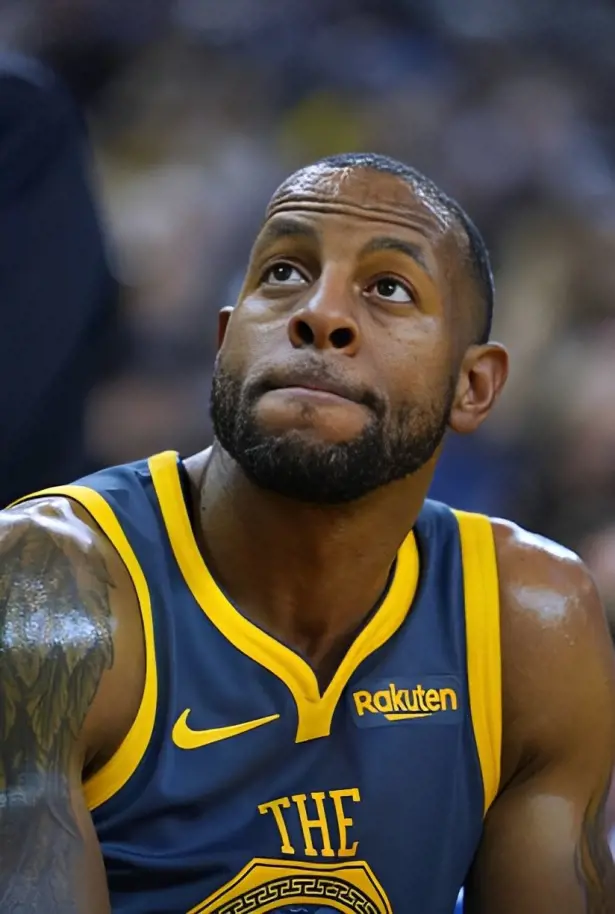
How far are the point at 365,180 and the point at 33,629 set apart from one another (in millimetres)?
508

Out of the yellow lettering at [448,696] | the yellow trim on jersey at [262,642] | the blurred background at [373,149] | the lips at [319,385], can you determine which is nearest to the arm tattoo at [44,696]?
the yellow trim on jersey at [262,642]

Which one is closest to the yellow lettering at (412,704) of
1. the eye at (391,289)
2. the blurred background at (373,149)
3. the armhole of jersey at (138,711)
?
the armhole of jersey at (138,711)

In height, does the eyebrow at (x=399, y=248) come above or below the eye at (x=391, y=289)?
above

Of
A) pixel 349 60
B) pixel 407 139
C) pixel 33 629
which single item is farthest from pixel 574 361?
pixel 33 629

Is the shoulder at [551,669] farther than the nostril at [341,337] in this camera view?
Yes

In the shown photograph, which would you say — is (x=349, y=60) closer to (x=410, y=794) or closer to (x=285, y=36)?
(x=285, y=36)

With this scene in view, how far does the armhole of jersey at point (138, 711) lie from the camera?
3.01 feet

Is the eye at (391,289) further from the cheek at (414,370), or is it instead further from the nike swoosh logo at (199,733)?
the nike swoosh logo at (199,733)

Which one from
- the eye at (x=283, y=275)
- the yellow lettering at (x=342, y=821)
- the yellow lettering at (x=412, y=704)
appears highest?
the eye at (x=283, y=275)

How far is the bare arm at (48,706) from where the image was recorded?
0.81 metres

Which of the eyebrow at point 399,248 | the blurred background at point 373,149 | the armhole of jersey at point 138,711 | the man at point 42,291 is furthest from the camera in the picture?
the blurred background at point 373,149

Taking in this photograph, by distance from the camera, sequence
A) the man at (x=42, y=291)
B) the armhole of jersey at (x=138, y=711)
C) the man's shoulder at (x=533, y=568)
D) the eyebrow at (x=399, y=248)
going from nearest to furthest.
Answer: the armhole of jersey at (x=138, y=711) < the eyebrow at (x=399, y=248) < the man's shoulder at (x=533, y=568) < the man at (x=42, y=291)

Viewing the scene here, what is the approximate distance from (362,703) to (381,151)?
5.98 feet

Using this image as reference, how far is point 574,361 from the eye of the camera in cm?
243
